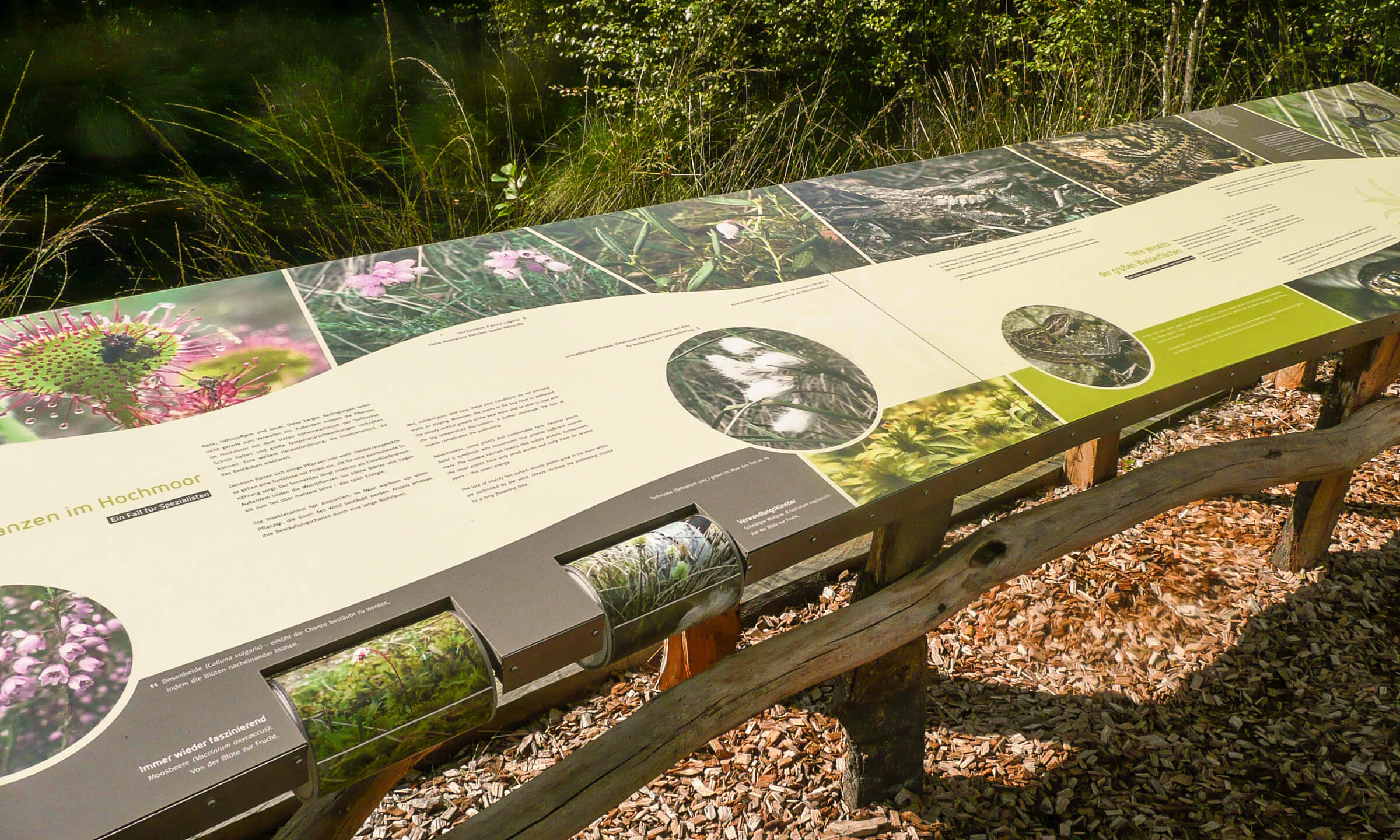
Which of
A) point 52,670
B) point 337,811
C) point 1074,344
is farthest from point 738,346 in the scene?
point 52,670

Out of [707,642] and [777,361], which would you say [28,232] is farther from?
[777,361]

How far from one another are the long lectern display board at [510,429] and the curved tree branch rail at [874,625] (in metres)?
0.27

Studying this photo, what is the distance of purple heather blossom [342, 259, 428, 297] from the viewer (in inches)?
66.1

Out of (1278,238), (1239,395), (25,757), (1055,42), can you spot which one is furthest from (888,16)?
(25,757)

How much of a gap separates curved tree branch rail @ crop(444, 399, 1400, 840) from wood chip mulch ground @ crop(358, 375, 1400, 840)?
1.88 ft

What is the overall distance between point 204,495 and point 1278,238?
85.7 inches

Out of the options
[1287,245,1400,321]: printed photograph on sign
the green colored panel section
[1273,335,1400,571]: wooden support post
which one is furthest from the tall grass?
[1273,335,1400,571]: wooden support post

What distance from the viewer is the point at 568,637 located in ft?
3.60

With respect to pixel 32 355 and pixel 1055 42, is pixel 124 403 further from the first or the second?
pixel 1055 42

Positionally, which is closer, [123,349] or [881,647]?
[123,349]

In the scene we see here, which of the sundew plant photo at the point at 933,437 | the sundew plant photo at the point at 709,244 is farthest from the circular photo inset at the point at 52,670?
the sundew plant photo at the point at 709,244

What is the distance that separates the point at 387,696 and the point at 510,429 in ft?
1.49

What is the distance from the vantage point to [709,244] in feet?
6.39

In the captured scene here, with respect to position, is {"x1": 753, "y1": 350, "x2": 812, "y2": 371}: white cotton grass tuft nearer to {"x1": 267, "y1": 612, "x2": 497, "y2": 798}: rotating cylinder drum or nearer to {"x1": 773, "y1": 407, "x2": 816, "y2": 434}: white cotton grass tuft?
{"x1": 773, "y1": 407, "x2": 816, "y2": 434}: white cotton grass tuft
